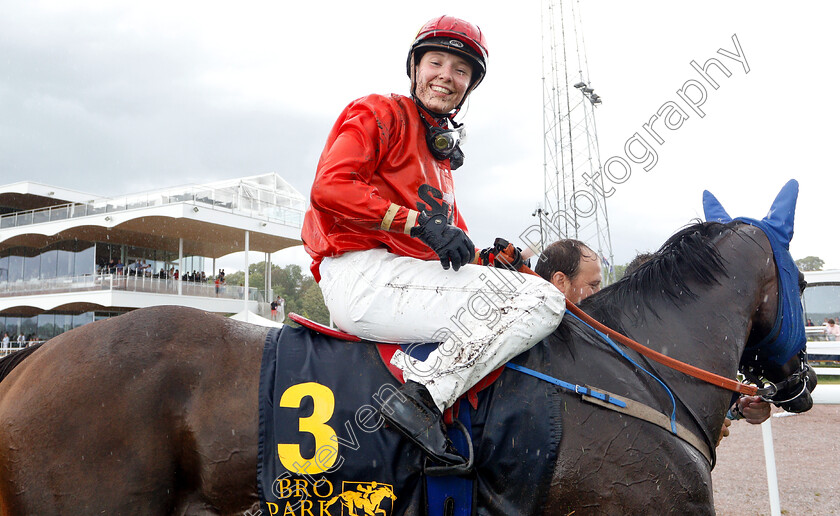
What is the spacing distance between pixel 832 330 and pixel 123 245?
29.7 meters

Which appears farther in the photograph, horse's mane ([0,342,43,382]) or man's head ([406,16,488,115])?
man's head ([406,16,488,115])

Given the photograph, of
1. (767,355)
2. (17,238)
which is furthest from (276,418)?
(17,238)

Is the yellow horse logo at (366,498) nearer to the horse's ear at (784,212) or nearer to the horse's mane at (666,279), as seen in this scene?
the horse's mane at (666,279)

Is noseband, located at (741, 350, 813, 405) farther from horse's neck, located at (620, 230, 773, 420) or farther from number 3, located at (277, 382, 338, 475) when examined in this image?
number 3, located at (277, 382, 338, 475)

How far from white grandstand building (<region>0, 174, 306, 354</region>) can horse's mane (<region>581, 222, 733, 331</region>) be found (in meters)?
22.2

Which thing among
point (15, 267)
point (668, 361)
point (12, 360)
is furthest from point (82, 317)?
point (668, 361)

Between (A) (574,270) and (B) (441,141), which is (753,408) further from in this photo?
(B) (441,141)

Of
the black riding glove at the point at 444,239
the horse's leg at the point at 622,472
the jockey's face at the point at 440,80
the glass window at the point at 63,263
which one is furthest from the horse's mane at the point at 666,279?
the glass window at the point at 63,263

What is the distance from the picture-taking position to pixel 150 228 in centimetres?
2544

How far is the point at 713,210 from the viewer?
294cm

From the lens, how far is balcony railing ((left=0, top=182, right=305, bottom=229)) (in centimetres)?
2392

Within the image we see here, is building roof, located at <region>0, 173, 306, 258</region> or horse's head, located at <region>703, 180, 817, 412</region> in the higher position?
building roof, located at <region>0, 173, 306, 258</region>

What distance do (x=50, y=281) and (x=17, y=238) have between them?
479cm

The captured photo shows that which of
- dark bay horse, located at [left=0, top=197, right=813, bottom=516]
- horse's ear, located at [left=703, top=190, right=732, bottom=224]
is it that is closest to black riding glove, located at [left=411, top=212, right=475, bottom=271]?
dark bay horse, located at [left=0, top=197, right=813, bottom=516]
